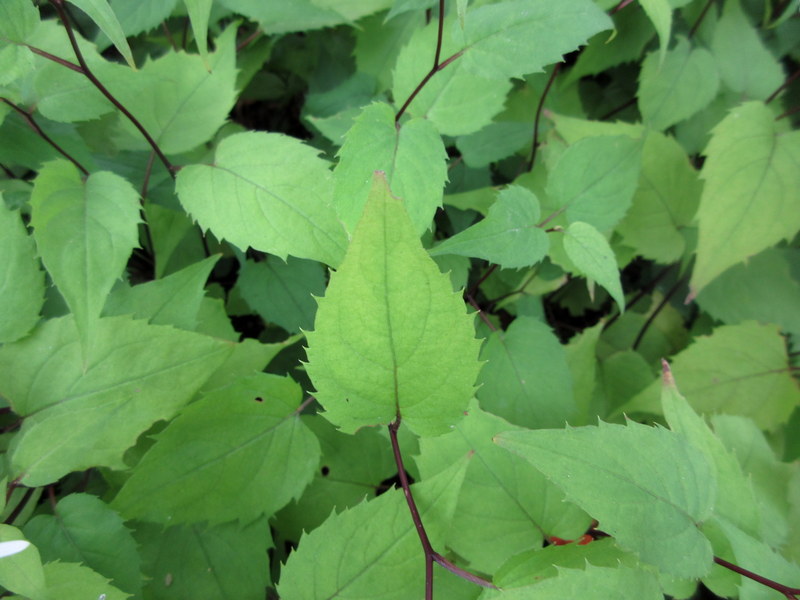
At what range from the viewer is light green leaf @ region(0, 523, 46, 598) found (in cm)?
48

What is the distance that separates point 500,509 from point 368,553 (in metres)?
0.18

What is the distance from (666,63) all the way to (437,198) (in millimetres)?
652

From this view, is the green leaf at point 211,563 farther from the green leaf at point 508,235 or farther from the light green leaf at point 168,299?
the green leaf at point 508,235

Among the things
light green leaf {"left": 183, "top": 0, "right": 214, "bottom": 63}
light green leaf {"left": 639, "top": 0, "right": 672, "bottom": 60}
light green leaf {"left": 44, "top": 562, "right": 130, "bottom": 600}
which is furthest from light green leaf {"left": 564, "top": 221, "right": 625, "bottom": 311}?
light green leaf {"left": 44, "top": 562, "right": 130, "bottom": 600}

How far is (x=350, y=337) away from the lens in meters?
0.49

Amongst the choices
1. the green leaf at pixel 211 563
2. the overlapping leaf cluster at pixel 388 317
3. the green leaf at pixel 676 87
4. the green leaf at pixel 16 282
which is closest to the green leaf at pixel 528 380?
the overlapping leaf cluster at pixel 388 317

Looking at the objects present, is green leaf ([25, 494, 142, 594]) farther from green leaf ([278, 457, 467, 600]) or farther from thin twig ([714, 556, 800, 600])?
thin twig ([714, 556, 800, 600])

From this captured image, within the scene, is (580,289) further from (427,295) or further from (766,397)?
(427,295)

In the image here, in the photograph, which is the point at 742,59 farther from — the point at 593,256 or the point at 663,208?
the point at 593,256

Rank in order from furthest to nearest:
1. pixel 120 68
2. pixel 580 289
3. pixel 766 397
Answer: pixel 580 289 < pixel 766 397 < pixel 120 68

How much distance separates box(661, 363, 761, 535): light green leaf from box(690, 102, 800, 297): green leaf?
314mm

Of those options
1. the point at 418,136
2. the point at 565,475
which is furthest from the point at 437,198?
the point at 565,475

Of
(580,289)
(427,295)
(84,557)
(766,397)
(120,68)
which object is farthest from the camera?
(580,289)

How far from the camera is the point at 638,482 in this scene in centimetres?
49
